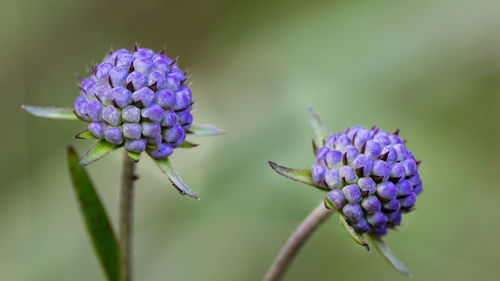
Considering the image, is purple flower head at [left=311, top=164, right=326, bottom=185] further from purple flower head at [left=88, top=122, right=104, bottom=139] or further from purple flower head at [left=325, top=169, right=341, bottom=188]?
purple flower head at [left=88, top=122, right=104, bottom=139]

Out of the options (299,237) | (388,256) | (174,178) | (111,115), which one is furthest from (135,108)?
(388,256)

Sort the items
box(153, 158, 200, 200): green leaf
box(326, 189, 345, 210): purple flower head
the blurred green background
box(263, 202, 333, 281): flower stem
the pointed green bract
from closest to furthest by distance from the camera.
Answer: box(153, 158, 200, 200): green leaf, the pointed green bract, box(326, 189, 345, 210): purple flower head, box(263, 202, 333, 281): flower stem, the blurred green background

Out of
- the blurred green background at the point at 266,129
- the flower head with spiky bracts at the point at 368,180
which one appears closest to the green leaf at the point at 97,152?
the flower head with spiky bracts at the point at 368,180

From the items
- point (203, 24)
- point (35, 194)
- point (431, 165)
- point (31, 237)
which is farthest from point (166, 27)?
point (431, 165)

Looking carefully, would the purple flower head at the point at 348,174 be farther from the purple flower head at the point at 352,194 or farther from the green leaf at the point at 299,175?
the green leaf at the point at 299,175

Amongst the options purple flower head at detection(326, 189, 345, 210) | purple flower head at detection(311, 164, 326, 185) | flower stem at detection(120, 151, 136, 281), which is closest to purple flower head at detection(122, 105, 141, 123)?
flower stem at detection(120, 151, 136, 281)

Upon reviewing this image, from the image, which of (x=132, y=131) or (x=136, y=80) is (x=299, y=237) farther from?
(x=136, y=80)
